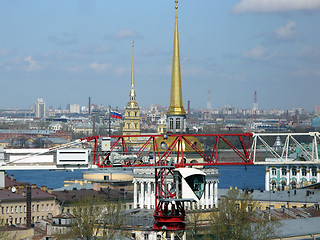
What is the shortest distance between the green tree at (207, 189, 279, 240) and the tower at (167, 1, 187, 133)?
2153cm

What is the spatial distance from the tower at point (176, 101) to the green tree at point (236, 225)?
2153 cm

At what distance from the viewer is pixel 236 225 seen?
61344mm

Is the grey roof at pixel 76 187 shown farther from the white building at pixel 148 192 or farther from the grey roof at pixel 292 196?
the white building at pixel 148 192

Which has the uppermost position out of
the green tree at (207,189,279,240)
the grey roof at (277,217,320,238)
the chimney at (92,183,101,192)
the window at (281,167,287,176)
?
the window at (281,167,287,176)

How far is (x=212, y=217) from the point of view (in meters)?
65.0

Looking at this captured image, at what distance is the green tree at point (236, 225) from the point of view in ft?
197

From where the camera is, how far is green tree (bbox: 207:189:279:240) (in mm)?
59906

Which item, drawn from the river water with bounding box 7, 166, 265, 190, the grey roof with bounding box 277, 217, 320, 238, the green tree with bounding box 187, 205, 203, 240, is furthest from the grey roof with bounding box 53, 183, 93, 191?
the grey roof with bounding box 277, 217, 320, 238

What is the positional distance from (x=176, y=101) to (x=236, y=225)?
2932cm

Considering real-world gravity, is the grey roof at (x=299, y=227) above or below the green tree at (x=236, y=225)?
below

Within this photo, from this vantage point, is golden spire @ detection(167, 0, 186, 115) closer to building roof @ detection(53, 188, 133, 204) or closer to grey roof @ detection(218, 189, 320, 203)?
grey roof @ detection(218, 189, 320, 203)

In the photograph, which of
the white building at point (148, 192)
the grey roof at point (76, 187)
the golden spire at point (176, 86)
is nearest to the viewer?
the white building at point (148, 192)

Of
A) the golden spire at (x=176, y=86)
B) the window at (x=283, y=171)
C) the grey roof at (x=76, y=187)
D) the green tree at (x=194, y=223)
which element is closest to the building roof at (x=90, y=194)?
the grey roof at (x=76, y=187)

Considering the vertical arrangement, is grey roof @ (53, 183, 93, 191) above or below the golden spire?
below
